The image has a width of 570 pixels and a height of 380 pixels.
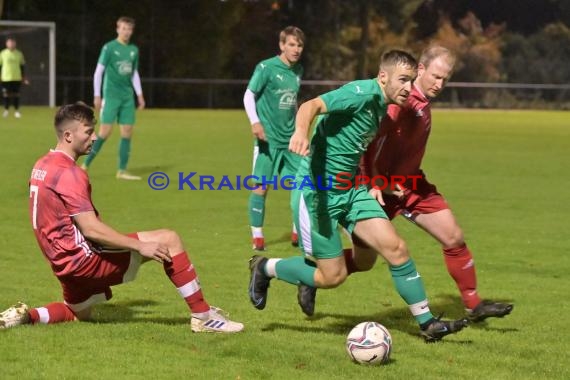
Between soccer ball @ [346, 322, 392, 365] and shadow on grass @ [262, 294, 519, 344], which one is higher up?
soccer ball @ [346, 322, 392, 365]

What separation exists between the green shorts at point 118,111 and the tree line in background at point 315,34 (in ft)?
73.3

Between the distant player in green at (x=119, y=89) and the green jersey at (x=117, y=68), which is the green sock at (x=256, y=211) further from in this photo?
the green jersey at (x=117, y=68)

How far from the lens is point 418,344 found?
19.9ft

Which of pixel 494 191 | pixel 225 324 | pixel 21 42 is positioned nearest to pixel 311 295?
pixel 225 324

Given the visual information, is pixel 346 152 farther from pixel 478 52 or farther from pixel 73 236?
pixel 478 52

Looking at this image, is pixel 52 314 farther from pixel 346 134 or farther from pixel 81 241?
pixel 346 134

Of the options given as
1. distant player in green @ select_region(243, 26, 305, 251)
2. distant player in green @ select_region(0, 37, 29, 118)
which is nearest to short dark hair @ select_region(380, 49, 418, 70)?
distant player in green @ select_region(243, 26, 305, 251)

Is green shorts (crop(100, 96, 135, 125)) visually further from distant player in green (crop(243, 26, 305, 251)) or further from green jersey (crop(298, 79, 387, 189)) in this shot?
green jersey (crop(298, 79, 387, 189))

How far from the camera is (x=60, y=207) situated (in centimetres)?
582

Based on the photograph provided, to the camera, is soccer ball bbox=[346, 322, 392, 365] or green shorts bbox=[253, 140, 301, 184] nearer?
soccer ball bbox=[346, 322, 392, 365]

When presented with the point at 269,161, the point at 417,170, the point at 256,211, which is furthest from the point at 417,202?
the point at 269,161

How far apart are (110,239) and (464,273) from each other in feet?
7.85

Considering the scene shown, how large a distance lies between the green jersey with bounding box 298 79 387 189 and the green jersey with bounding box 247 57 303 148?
3.71 meters

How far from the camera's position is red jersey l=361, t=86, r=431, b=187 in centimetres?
655
